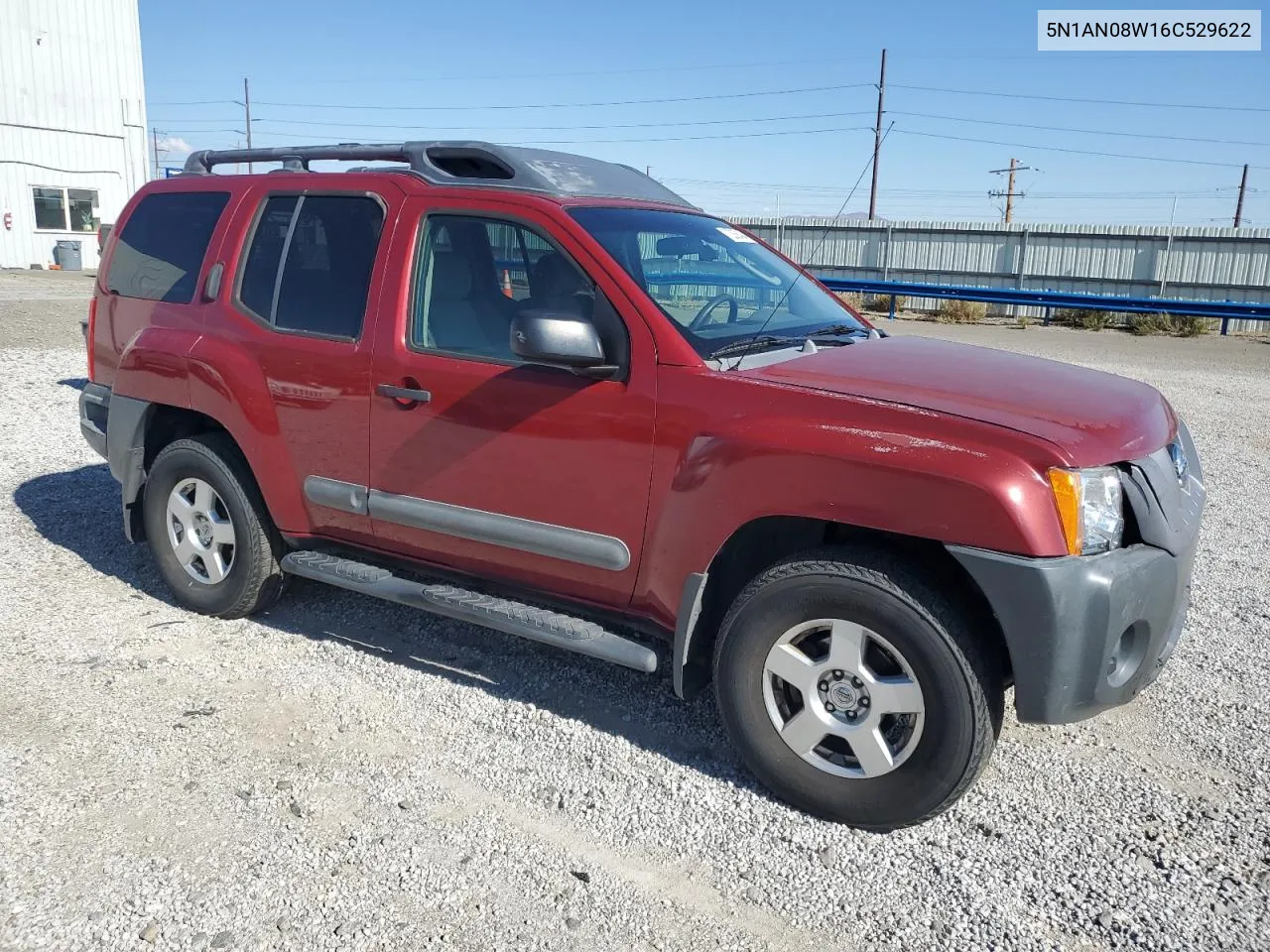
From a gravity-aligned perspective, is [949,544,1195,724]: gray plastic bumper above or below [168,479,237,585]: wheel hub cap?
above

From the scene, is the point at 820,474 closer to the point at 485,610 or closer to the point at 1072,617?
the point at 1072,617

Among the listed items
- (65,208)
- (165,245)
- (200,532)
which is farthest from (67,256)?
(200,532)

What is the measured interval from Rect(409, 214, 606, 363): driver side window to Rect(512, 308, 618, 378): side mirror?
1.13ft

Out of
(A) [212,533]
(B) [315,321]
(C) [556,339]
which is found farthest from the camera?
(A) [212,533]

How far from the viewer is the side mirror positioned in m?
3.28

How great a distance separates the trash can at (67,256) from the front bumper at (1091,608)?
104 ft


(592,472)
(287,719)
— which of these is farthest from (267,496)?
(592,472)

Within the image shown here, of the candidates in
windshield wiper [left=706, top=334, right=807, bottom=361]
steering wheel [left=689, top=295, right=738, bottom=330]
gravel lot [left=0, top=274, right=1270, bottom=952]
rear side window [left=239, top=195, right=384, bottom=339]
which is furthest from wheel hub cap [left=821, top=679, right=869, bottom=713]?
rear side window [left=239, top=195, right=384, bottom=339]

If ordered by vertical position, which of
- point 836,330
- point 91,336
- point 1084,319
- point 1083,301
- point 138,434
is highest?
point 836,330

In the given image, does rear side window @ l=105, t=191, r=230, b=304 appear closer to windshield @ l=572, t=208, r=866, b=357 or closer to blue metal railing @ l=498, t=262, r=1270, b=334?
windshield @ l=572, t=208, r=866, b=357

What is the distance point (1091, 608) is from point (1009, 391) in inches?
30.9

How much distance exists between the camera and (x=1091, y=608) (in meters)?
2.80

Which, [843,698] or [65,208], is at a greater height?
[65,208]

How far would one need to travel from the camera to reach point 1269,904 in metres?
2.80
